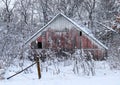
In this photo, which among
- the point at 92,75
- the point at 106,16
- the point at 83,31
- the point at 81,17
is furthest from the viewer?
the point at 81,17

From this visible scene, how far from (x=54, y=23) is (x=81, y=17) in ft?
64.5

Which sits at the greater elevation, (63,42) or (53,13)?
(53,13)

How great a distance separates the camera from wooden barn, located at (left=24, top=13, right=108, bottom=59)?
93.0 ft

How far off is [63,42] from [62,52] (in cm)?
115

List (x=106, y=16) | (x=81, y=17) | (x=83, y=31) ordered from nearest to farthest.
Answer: (x=83, y=31) < (x=106, y=16) < (x=81, y=17)

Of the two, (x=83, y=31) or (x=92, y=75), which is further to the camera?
(x=83, y=31)

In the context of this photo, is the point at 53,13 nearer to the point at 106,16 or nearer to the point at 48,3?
the point at 48,3

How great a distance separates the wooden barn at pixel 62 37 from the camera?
2836cm

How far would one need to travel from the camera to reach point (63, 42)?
2955 centimetres

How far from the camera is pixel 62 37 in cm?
2947

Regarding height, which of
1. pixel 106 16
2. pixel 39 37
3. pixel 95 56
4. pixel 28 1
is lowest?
pixel 95 56

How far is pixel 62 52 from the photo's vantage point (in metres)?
28.9

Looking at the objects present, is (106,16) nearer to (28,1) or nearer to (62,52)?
(28,1)

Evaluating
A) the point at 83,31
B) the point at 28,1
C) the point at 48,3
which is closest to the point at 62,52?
the point at 83,31
